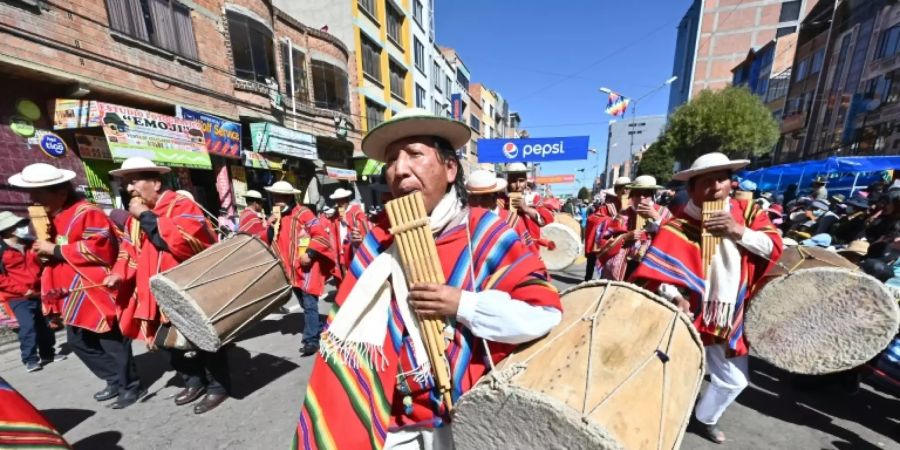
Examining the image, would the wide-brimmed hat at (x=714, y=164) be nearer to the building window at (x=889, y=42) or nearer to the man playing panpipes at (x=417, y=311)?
the man playing panpipes at (x=417, y=311)

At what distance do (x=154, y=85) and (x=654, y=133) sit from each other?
72.6 metres

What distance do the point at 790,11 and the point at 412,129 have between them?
163ft

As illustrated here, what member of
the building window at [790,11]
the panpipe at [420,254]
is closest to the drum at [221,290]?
the panpipe at [420,254]

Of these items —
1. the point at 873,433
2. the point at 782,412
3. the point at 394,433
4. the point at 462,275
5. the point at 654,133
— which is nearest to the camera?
the point at 462,275

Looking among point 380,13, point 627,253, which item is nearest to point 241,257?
point 627,253

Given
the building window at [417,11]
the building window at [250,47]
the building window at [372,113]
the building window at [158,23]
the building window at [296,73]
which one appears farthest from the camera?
the building window at [417,11]

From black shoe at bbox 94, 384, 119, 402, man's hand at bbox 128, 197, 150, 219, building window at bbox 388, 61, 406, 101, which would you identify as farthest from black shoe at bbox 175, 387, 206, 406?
building window at bbox 388, 61, 406, 101

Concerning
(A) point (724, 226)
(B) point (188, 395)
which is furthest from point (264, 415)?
(A) point (724, 226)

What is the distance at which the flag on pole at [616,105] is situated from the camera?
864 inches

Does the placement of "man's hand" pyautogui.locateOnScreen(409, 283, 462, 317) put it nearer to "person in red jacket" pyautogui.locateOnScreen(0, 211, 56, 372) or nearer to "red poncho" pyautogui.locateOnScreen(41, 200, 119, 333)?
"red poncho" pyautogui.locateOnScreen(41, 200, 119, 333)

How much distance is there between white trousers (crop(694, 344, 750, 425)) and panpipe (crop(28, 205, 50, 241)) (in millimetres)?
5447

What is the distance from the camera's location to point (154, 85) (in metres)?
7.55

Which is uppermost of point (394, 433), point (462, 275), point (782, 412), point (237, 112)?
point (237, 112)

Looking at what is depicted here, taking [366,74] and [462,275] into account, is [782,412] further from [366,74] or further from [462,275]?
[366,74]
